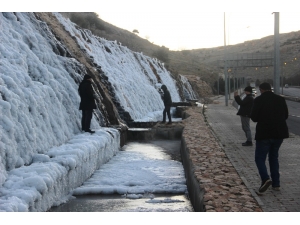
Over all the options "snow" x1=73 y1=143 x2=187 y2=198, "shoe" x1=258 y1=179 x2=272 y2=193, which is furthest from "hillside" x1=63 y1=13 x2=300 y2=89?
"shoe" x1=258 y1=179 x2=272 y2=193

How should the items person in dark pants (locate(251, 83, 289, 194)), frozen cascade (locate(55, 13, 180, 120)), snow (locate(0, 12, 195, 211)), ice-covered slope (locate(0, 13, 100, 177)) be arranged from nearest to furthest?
1. snow (locate(0, 12, 195, 211))
2. person in dark pants (locate(251, 83, 289, 194))
3. ice-covered slope (locate(0, 13, 100, 177))
4. frozen cascade (locate(55, 13, 180, 120))

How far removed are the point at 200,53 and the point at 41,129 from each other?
171 metres

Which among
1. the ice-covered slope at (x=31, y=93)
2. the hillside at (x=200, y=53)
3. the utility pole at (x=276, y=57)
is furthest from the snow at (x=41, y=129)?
the hillside at (x=200, y=53)

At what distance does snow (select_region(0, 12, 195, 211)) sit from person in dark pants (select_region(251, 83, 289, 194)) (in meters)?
2.03

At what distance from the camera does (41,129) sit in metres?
7.72

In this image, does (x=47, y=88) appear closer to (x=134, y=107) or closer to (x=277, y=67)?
(x=277, y=67)

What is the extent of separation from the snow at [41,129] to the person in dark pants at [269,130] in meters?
2.03

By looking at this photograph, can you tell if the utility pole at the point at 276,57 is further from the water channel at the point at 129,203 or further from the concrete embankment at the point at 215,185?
the water channel at the point at 129,203

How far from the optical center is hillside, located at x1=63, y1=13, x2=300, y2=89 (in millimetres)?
68550

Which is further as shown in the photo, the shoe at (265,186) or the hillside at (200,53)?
the hillside at (200,53)

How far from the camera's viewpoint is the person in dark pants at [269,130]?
5871 millimetres

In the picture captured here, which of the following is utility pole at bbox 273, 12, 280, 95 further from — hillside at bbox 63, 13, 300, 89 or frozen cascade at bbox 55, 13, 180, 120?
hillside at bbox 63, 13, 300, 89

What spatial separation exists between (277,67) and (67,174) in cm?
858

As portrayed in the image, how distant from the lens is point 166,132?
45.5ft
